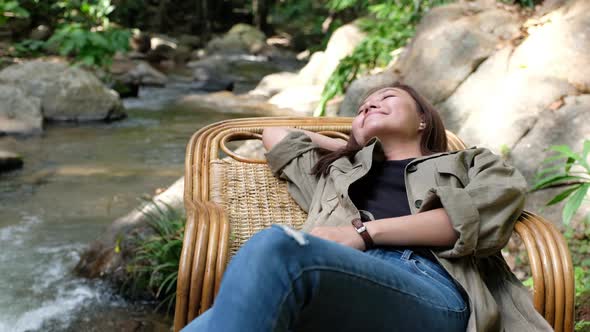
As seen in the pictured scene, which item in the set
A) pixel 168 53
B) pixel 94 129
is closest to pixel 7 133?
pixel 94 129

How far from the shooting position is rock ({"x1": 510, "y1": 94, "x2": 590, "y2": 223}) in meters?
4.16

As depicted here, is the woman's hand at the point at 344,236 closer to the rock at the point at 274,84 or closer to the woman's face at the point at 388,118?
Answer: the woman's face at the point at 388,118

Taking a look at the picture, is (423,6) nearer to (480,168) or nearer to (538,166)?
(538,166)

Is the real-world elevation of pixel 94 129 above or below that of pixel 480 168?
below

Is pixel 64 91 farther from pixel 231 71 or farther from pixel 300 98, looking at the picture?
pixel 231 71

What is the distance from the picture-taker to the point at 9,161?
21.6ft

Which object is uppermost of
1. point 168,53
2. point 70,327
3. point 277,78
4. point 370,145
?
point 370,145

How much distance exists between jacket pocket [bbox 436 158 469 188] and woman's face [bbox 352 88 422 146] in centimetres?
26

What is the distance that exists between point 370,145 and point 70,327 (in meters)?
2.22

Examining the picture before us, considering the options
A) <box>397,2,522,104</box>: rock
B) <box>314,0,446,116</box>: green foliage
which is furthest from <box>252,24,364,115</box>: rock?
<box>397,2,522,104</box>: rock

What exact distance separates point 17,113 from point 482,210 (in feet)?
26.6

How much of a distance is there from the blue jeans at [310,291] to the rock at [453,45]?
4423 millimetres

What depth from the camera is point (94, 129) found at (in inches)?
349

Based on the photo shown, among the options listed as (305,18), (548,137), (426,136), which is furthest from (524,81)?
(305,18)
